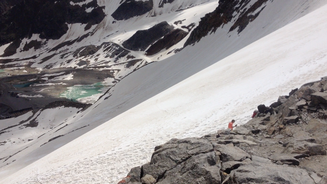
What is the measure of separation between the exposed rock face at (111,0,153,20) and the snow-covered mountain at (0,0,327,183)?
28209 millimetres

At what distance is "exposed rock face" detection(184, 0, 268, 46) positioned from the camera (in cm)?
2661

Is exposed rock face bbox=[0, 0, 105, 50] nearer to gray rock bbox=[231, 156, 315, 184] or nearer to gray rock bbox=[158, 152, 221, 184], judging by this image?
gray rock bbox=[158, 152, 221, 184]

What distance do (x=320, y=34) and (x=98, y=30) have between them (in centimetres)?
10093

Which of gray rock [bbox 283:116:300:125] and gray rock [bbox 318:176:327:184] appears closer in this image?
gray rock [bbox 318:176:327:184]

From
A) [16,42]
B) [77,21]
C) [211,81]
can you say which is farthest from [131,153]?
[16,42]

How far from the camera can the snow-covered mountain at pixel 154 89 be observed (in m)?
8.92

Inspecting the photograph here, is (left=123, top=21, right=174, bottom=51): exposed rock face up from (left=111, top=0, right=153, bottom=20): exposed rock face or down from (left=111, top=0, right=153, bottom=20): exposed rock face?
down

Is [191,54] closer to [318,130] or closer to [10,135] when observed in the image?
[10,135]

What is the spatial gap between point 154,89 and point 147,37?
173 ft

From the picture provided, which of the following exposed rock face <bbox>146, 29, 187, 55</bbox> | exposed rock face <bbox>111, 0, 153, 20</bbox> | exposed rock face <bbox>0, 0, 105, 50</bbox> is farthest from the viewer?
exposed rock face <bbox>0, 0, 105, 50</bbox>

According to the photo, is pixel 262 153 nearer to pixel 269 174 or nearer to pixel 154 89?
pixel 269 174

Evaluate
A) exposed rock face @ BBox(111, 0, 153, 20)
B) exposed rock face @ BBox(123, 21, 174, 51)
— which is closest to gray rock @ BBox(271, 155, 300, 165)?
exposed rock face @ BBox(123, 21, 174, 51)

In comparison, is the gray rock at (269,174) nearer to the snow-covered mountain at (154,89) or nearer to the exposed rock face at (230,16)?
the snow-covered mountain at (154,89)

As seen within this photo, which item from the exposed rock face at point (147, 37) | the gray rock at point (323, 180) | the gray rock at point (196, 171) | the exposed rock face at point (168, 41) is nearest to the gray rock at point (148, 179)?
the gray rock at point (196, 171)
